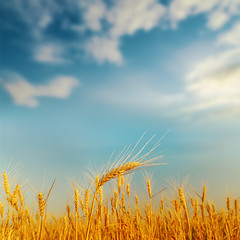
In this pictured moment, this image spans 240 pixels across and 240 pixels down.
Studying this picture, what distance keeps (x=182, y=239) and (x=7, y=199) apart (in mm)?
2931

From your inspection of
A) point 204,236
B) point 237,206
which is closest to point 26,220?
point 204,236

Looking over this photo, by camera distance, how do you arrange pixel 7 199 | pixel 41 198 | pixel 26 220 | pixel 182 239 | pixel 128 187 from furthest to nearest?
pixel 128 187 < pixel 26 220 < pixel 7 199 < pixel 182 239 < pixel 41 198

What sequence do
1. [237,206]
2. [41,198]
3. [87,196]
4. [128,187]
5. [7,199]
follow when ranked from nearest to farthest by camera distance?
1. [41,198]
2. [87,196]
3. [7,199]
4. [128,187]
5. [237,206]

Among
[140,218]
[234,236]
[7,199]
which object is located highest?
[7,199]

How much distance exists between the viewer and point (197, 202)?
583cm

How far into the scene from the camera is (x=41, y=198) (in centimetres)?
327

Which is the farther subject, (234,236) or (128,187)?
(128,187)

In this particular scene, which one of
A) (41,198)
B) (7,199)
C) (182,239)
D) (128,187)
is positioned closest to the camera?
(41,198)

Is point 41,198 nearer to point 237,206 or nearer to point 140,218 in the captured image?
point 140,218

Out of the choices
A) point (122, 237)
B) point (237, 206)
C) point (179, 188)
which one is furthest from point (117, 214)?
point (237, 206)

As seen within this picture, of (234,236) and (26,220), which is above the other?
(26,220)

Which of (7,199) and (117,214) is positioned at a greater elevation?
(7,199)

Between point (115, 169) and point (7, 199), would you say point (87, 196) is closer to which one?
point (115, 169)

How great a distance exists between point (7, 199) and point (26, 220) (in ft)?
2.15
